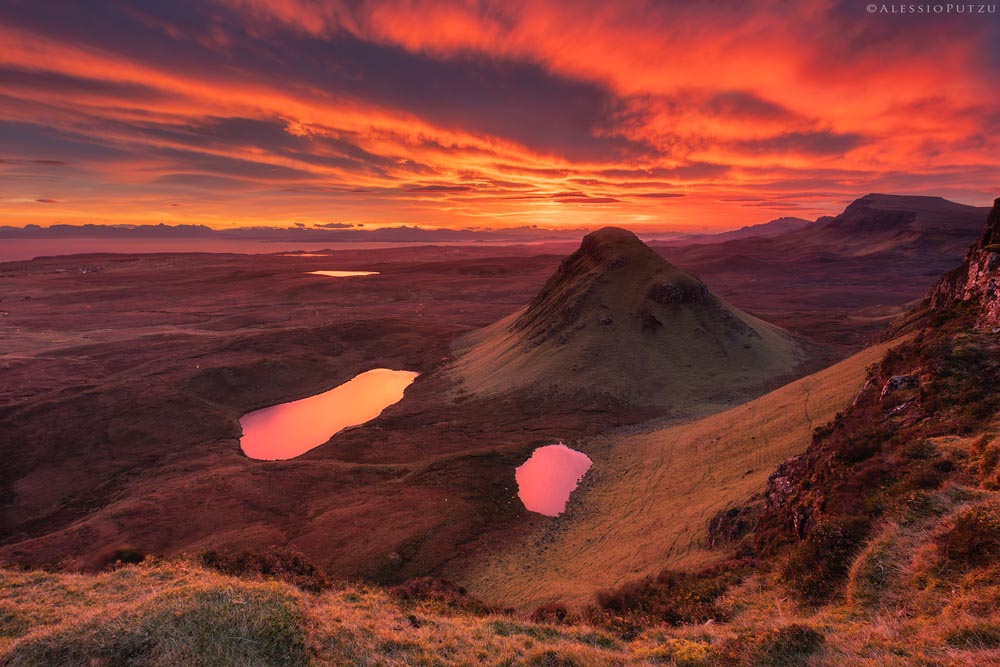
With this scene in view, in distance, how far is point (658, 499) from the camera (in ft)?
69.2

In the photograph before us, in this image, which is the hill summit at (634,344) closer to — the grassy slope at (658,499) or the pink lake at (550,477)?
the pink lake at (550,477)

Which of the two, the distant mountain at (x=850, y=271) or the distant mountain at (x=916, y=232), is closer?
the distant mountain at (x=850, y=271)

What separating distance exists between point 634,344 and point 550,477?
1946 cm

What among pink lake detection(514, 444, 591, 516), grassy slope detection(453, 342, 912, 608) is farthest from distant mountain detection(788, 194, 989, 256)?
pink lake detection(514, 444, 591, 516)

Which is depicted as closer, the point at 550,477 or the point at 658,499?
the point at 658,499

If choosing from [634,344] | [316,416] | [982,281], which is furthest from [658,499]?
[316,416]

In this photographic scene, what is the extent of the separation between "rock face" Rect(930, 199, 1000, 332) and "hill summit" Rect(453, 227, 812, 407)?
1651 centimetres

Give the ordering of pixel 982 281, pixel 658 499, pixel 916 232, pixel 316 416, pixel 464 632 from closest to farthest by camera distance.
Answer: pixel 464 632 < pixel 982 281 < pixel 658 499 < pixel 316 416 < pixel 916 232

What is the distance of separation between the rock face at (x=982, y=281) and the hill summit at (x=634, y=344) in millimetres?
16505

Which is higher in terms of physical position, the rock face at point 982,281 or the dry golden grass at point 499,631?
the rock face at point 982,281

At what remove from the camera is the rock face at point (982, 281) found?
1493 centimetres

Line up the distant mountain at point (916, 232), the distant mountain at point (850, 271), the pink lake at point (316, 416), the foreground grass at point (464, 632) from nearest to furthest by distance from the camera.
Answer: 1. the foreground grass at point (464, 632)
2. the pink lake at point (316, 416)
3. the distant mountain at point (850, 271)
4. the distant mountain at point (916, 232)

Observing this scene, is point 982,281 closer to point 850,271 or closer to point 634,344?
point 634,344

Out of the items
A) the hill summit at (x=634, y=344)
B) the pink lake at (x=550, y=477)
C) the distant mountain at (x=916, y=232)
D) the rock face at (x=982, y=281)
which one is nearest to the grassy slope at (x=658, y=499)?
the pink lake at (x=550, y=477)
